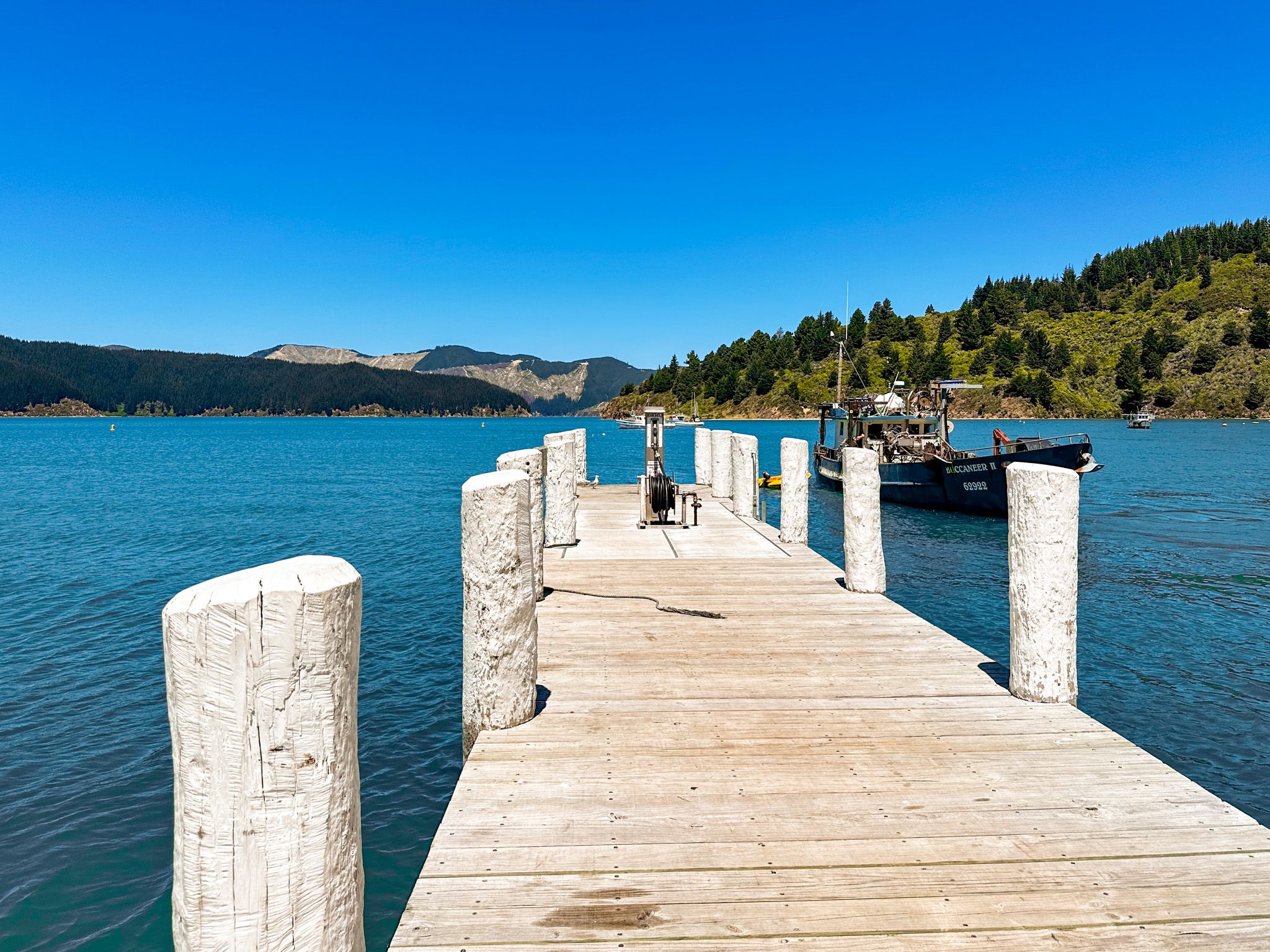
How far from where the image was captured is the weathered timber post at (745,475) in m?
16.4

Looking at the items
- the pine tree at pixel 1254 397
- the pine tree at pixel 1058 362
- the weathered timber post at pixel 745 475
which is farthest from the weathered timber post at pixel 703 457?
the pine tree at pixel 1254 397

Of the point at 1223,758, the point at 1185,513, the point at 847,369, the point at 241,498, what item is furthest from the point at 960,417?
the point at 1223,758

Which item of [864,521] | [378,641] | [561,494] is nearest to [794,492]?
[864,521]

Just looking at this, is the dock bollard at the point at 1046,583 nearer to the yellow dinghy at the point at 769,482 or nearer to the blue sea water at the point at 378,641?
the blue sea water at the point at 378,641

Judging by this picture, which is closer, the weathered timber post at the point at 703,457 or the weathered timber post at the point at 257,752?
the weathered timber post at the point at 257,752

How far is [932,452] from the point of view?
35.8 m

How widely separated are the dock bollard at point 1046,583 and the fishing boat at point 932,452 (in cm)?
2610

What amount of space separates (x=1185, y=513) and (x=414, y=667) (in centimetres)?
3691

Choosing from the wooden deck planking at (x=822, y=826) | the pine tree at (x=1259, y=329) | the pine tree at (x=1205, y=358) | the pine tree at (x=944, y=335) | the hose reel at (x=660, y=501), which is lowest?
the wooden deck planking at (x=822, y=826)

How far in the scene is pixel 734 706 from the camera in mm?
5961

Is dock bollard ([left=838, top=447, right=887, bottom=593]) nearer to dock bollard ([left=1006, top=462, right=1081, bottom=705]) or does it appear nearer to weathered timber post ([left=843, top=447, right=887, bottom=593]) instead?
weathered timber post ([left=843, top=447, right=887, bottom=593])

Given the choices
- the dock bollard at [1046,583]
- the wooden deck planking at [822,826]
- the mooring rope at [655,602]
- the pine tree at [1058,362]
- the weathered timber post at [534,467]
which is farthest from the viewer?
the pine tree at [1058,362]

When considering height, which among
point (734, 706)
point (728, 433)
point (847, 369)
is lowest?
point (734, 706)

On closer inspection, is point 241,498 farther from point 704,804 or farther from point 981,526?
point 704,804
